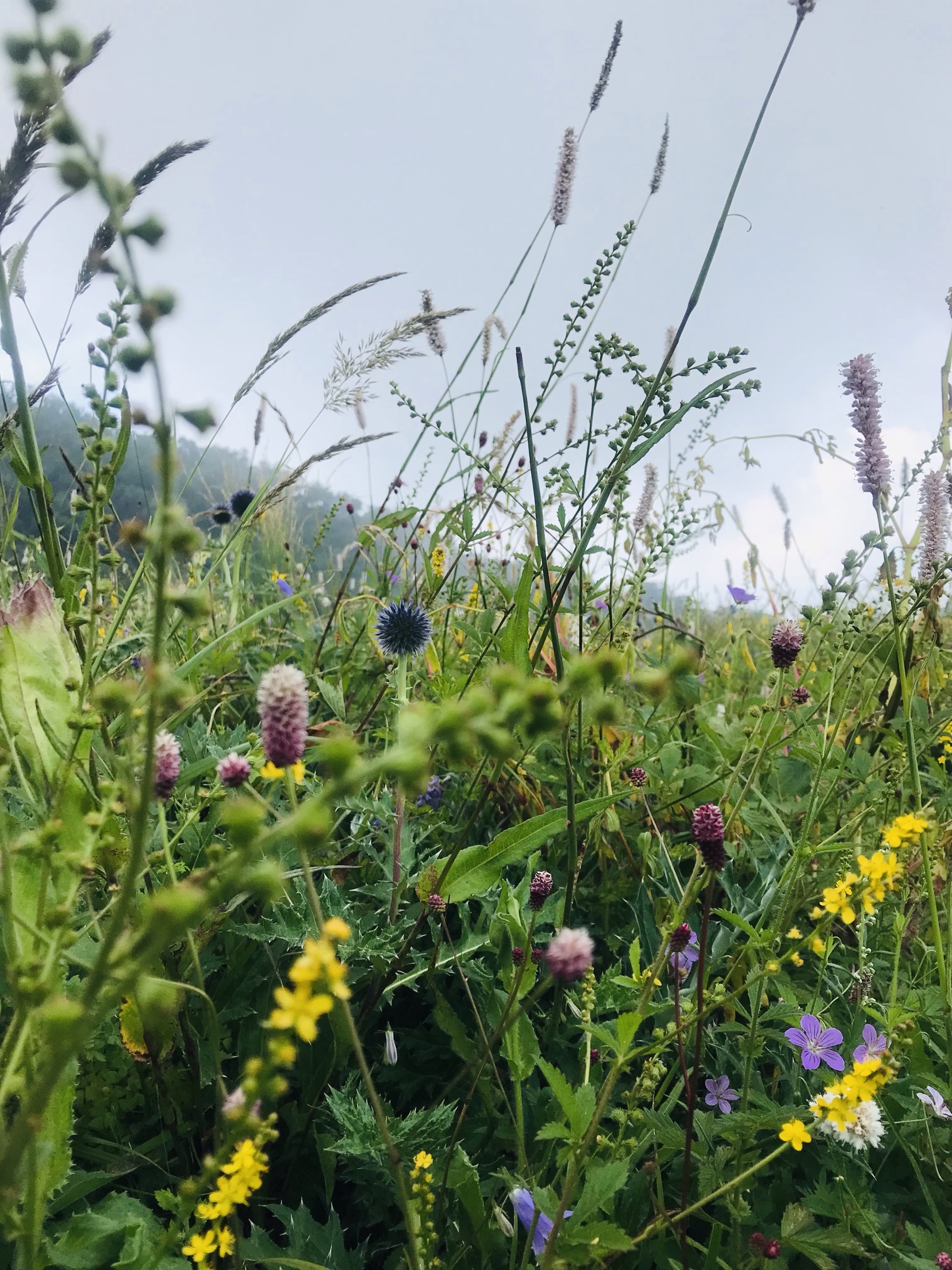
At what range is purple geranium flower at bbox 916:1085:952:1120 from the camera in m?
0.87

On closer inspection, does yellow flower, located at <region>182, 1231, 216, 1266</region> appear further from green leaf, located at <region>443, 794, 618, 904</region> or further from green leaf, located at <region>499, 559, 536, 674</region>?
green leaf, located at <region>499, 559, 536, 674</region>

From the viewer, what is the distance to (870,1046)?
0.90 meters

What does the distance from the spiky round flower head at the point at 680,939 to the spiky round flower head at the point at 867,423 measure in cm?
80

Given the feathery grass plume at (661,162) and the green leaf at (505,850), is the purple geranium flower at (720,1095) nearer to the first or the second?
the green leaf at (505,850)

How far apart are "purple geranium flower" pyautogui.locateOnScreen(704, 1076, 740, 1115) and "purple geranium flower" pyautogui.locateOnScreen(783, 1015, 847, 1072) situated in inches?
4.0

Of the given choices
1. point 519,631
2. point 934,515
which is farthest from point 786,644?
point 934,515

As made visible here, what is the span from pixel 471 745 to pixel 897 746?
54.9 inches

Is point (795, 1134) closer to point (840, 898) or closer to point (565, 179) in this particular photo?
point (840, 898)

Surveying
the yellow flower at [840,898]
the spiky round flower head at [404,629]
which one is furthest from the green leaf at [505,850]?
the spiky round flower head at [404,629]

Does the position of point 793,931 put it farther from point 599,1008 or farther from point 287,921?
point 287,921

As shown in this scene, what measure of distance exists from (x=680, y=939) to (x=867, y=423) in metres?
0.90

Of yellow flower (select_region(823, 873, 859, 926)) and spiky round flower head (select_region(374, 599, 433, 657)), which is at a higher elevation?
spiky round flower head (select_region(374, 599, 433, 657))

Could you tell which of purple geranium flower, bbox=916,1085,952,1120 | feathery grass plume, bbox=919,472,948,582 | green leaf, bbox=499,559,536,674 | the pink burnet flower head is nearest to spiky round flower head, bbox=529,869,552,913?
green leaf, bbox=499,559,536,674

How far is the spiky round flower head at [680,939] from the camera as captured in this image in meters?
0.72
